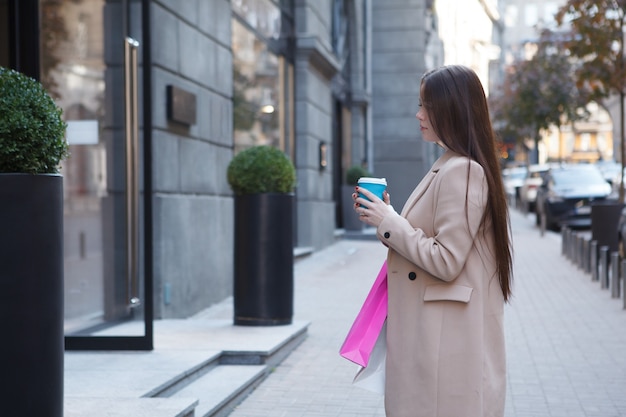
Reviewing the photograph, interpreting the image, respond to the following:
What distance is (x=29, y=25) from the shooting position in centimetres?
738

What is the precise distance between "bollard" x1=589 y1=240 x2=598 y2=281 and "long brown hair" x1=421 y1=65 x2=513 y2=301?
1117cm

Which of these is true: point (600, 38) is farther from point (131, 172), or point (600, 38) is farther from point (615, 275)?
point (131, 172)

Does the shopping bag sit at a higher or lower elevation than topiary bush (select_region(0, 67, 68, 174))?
lower

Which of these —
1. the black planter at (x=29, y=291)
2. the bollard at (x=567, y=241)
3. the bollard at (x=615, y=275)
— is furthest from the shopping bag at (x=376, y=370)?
the bollard at (x=567, y=241)

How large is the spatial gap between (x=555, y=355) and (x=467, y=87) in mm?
5474

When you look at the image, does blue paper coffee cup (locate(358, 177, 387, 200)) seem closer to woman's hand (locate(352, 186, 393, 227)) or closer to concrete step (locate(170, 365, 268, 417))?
woman's hand (locate(352, 186, 393, 227))

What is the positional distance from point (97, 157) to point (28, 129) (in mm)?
5042

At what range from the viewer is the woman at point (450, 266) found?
3346 mm

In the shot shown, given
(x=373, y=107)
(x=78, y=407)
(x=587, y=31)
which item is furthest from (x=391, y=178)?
(x=78, y=407)

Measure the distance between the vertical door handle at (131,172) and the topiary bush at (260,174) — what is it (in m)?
1.28

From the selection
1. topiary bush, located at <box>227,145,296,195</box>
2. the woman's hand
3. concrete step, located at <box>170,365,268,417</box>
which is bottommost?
concrete step, located at <box>170,365,268,417</box>

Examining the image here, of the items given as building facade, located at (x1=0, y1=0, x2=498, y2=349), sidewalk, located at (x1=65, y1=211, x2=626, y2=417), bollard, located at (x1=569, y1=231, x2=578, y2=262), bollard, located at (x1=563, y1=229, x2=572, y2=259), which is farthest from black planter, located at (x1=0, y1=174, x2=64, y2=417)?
bollard, located at (x1=563, y1=229, x2=572, y2=259)

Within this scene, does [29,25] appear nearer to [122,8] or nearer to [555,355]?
[122,8]

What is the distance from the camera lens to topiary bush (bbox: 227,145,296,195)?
8992mm
